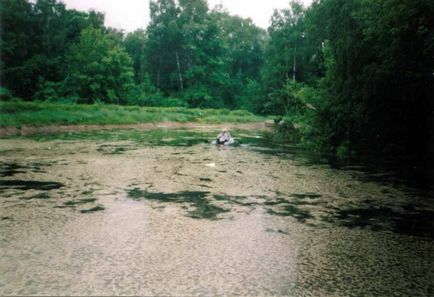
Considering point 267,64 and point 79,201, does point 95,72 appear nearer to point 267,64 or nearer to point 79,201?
point 267,64

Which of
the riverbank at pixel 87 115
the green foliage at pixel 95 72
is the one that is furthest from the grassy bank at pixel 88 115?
the green foliage at pixel 95 72

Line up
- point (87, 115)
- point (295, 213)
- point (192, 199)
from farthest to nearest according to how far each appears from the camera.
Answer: point (87, 115) → point (192, 199) → point (295, 213)

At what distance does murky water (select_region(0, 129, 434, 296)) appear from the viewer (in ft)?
15.0

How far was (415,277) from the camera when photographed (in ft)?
16.2

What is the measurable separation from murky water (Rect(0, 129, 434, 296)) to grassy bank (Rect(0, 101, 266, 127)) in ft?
41.7

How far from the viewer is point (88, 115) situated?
29094 mm

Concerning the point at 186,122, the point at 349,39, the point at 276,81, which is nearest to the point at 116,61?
the point at 186,122

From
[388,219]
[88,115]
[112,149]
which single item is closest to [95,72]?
[88,115]

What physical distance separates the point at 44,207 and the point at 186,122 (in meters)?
32.3

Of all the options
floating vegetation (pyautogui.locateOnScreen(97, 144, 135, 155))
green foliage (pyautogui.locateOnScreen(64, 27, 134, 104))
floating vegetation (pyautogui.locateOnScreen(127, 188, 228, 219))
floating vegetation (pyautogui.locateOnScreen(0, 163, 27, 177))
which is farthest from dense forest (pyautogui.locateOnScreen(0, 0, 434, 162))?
floating vegetation (pyautogui.locateOnScreen(0, 163, 27, 177))

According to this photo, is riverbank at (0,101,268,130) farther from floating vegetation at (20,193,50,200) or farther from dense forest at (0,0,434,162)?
floating vegetation at (20,193,50,200)

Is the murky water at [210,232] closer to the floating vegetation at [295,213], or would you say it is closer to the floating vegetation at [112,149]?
the floating vegetation at [295,213]

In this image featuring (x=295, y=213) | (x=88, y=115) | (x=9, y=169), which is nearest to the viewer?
(x=295, y=213)

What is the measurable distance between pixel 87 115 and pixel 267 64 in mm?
29705
